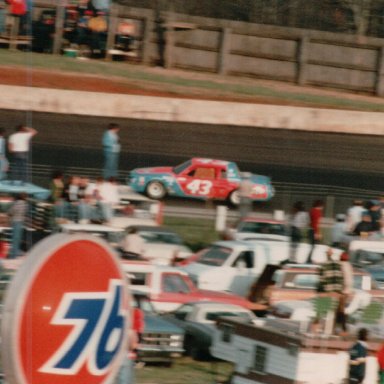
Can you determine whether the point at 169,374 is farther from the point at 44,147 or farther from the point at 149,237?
the point at 44,147

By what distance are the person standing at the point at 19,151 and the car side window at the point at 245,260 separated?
11.7ft

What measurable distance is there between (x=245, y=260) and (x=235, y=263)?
0.21 meters

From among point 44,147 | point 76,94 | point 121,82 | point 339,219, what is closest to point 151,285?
point 339,219

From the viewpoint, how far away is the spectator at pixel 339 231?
63.6ft

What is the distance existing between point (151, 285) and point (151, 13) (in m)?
19.6

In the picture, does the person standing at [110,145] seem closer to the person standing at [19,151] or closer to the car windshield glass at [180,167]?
the person standing at [19,151]

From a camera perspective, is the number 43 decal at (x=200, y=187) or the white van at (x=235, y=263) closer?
the white van at (x=235, y=263)

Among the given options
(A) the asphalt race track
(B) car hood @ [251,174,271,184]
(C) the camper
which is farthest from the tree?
(C) the camper

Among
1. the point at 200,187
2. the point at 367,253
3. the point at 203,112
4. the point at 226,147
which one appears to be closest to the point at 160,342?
the point at 367,253

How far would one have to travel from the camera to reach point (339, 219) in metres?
19.7

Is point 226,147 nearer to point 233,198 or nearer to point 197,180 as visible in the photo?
point 233,198

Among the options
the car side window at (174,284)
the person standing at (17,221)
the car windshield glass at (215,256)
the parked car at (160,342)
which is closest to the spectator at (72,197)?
the person standing at (17,221)

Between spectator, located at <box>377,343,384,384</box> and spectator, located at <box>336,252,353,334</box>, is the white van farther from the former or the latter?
spectator, located at <box>377,343,384,384</box>

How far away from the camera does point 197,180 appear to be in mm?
25156
